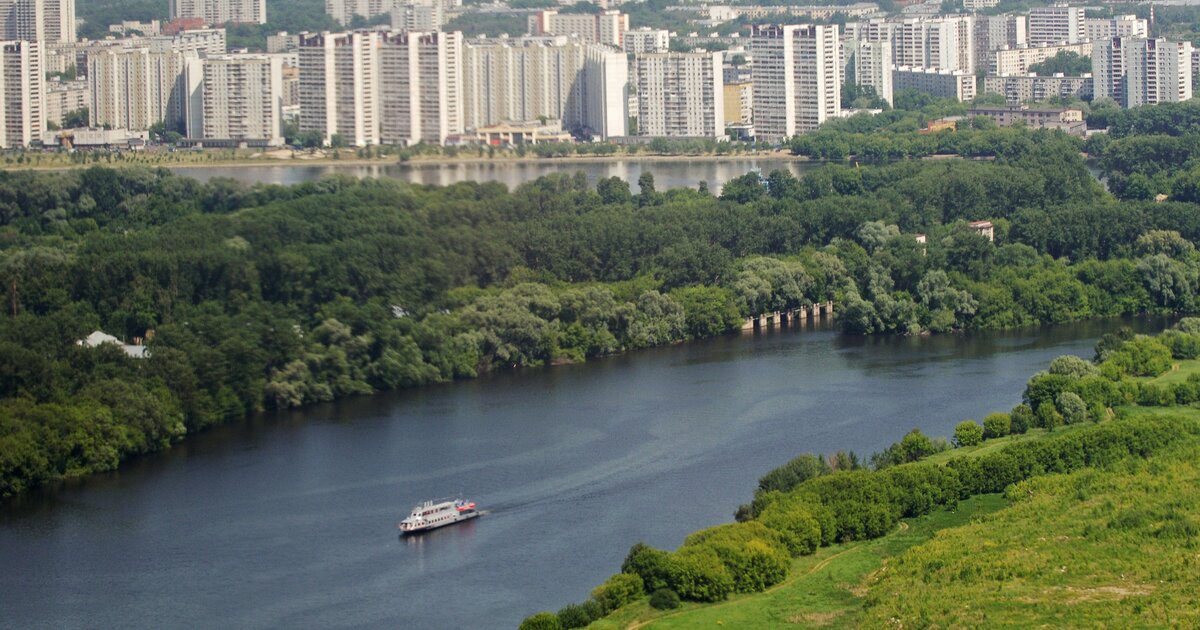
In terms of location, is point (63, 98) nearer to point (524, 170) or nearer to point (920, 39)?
point (524, 170)

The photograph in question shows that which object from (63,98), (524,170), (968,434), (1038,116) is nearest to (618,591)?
(968,434)

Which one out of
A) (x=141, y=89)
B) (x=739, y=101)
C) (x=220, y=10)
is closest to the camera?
(x=141, y=89)

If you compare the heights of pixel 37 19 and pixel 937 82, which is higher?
pixel 37 19

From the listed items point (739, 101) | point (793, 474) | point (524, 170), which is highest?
point (739, 101)

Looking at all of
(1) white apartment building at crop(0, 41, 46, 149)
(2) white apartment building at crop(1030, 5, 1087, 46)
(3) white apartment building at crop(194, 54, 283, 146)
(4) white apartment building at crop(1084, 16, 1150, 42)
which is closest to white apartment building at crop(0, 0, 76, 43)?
(1) white apartment building at crop(0, 41, 46, 149)

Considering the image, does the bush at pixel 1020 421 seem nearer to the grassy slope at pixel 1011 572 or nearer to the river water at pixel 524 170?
the grassy slope at pixel 1011 572

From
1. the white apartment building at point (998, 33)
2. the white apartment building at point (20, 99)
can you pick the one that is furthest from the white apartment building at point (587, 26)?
the white apartment building at point (20, 99)
